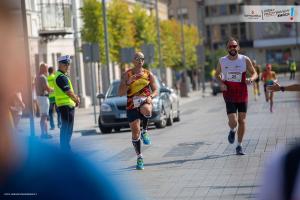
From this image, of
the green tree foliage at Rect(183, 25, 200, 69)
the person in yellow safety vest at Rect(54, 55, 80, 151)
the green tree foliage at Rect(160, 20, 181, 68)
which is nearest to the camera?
the person in yellow safety vest at Rect(54, 55, 80, 151)

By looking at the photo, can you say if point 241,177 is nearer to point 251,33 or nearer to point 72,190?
point 72,190

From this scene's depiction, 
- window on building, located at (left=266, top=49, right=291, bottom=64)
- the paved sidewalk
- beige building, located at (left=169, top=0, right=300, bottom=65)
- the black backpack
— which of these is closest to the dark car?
the paved sidewalk

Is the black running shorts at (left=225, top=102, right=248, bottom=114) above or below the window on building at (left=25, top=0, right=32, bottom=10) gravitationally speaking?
below

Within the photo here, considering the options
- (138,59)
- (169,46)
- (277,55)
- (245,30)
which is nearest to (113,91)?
(138,59)

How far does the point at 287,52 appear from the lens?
123188mm

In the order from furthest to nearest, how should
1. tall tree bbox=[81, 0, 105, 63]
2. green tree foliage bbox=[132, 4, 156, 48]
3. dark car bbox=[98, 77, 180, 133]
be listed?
green tree foliage bbox=[132, 4, 156, 48] → tall tree bbox=[81, 0, 105, 63] → dark car bbox=[98, 77, 180, 133]

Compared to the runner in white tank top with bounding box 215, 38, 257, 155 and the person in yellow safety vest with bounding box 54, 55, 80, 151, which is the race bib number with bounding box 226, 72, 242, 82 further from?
the person in yellow safety vest with bounding box 54, 55, 80, 151

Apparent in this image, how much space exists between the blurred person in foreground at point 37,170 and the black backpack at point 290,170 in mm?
695

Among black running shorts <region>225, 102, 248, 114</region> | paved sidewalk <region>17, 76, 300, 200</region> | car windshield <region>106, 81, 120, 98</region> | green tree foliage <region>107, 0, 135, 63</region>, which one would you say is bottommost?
paved sidewalk <region>17, 76, 300, 200</region>

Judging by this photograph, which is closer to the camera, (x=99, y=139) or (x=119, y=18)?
(x=99, y=139)

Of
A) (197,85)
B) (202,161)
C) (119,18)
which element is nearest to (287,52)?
(197,85)

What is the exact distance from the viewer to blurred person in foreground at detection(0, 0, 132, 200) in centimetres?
324

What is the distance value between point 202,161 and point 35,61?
28.5m

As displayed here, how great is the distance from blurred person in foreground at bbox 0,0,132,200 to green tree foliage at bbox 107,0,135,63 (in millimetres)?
44089
